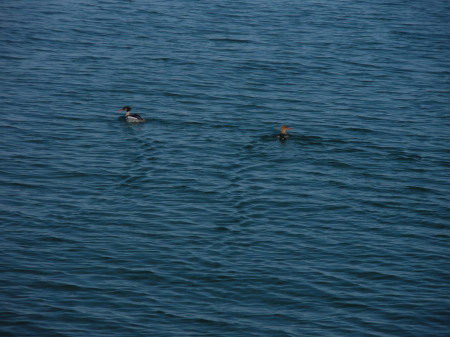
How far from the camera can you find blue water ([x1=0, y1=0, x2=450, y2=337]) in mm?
19219

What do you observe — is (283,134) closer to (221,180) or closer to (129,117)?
(221,180)

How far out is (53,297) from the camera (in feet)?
62.8

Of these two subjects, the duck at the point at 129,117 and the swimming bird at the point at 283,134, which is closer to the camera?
the swimming bird at the point at 283,134

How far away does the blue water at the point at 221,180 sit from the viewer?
63.1 feet

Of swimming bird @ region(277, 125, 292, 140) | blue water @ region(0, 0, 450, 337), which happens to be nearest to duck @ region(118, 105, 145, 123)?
blue water @ region(0, 0, 450, 337)

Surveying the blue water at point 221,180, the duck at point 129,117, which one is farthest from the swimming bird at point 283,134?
the duck at point 129,117

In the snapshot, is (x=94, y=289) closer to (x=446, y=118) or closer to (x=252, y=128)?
(x=252, y=128)

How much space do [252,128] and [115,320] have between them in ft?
52.0

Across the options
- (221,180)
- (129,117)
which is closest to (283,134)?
(221,180)

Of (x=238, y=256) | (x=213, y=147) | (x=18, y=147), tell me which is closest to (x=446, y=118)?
(x=213, y=147)

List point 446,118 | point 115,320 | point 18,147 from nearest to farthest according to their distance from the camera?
point 115,320
point 18,147
point 446,118

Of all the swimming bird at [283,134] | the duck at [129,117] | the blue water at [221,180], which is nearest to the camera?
the blue water at [221,180]

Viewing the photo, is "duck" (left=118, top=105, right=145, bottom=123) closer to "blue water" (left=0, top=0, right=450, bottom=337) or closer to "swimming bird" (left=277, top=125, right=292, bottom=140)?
"blue water" (left=0, top=0, right=450, bottom=337)

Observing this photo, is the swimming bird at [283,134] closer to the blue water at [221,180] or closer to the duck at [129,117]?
the blue water at [221,180]
